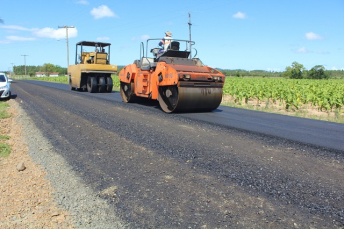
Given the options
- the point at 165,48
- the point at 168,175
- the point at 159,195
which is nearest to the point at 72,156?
the point at 168,175

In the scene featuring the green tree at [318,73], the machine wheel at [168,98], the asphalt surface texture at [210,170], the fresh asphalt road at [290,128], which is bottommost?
the asphalt surface texture at [210,170]

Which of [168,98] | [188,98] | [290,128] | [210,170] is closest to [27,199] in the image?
[210,170]

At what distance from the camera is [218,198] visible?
3.43 metres

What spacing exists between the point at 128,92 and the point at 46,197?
380 inches

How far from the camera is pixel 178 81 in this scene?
9.09m

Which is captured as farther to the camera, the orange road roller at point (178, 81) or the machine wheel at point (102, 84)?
the machine wheel at point (102, 84)

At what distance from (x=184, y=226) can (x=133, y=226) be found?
469mm

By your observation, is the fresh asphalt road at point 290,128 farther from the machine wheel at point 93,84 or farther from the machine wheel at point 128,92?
the machine wheel at point 93,84

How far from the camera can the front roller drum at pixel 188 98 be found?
9359mm

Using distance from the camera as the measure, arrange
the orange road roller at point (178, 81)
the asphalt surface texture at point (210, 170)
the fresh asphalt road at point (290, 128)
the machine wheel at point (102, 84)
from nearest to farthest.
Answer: the asphalt surface texture at point (210, 170) → the fresh asphalt road at point (290, 128) → the orange road roller at point (178, 81) → the machine wheel at point (102, 84)

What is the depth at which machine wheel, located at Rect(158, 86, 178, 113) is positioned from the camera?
9695 millimetres

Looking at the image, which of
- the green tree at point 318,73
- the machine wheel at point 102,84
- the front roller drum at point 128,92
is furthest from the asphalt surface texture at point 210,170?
the green tree at point 318,73

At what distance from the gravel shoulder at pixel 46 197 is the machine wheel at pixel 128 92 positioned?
23.4ft

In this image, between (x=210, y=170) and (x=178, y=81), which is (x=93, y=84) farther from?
(x=210, y=170)
